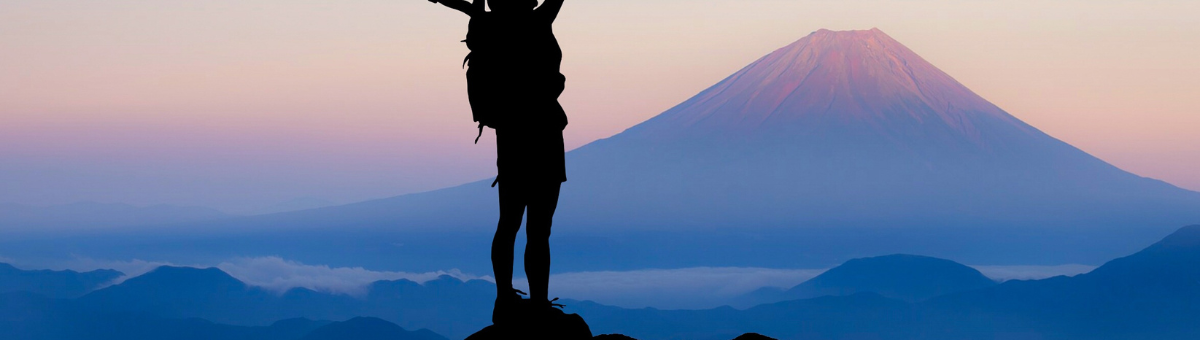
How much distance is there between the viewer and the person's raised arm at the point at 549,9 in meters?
8.03

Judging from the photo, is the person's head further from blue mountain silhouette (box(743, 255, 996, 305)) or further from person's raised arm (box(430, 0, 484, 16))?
blue mountain silhouette (box(743, 255, 996, 305))

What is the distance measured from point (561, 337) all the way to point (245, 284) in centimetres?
15383

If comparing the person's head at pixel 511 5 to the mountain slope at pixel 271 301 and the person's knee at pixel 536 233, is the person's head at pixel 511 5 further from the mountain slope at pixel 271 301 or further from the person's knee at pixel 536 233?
A: the mountain slope at pixel 271 301

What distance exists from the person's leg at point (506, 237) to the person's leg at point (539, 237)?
0.09 m

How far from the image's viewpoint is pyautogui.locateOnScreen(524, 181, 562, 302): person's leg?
26.6ft

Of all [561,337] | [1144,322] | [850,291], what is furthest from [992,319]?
[561,337]

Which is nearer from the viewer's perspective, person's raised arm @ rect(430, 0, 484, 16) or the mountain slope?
person's raised arm @ rect(430, 0, 484, 16)

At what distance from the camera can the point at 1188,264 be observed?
377 ft

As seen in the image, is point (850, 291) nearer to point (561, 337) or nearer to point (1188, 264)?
point (1188, 264)

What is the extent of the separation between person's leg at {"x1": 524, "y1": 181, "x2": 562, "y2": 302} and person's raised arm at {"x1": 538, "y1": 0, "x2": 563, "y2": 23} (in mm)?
1119

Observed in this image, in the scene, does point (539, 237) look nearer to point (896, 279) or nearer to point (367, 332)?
point (367, 332)

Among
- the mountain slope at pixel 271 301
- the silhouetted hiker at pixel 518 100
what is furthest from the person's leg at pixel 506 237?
the mountain slope at pixel 271 301

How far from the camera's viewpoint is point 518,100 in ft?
26.2

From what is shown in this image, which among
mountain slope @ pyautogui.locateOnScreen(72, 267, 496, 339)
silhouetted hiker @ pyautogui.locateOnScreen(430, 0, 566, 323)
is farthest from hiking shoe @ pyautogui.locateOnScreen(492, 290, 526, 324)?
mountain slope @ pyautogui.locateOnScreen(72, 267, 496, 339)
